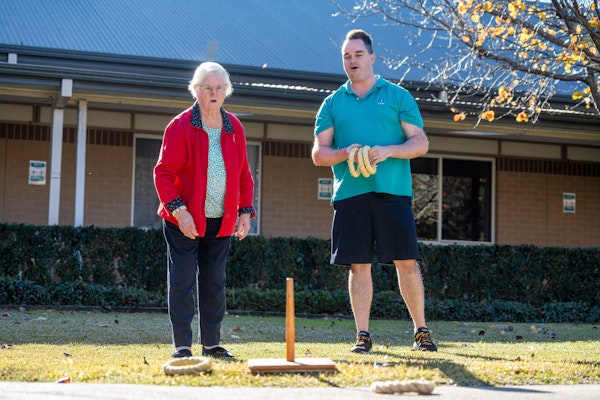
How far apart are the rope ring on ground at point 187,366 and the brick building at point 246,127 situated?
8465mm

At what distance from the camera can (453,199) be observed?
1709 centimetres

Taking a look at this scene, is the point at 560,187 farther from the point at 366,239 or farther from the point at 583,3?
the point at 366,239

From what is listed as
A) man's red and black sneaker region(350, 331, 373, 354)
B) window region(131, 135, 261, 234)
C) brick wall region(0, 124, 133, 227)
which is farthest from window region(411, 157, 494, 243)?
man's red and black sneaker region(350, 331, 373, 354)

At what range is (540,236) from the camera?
17.5 metres

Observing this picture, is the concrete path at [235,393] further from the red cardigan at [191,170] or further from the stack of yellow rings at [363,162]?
the stack of yellow rings at [363,162]

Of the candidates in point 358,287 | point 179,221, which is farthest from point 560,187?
point 179,221

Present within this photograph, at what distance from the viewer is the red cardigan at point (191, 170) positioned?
5.73 meters

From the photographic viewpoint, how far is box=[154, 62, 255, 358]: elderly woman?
18.8ft

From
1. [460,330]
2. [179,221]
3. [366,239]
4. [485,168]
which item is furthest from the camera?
[485,168]

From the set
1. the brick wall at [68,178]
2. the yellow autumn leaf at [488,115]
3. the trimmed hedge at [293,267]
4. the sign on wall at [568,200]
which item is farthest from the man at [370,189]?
the sign on wall at [568,200]

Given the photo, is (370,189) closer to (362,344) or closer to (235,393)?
(362,344)

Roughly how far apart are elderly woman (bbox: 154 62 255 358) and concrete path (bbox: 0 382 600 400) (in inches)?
46.0

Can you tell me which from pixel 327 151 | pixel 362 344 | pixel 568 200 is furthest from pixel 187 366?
pixel 568 200

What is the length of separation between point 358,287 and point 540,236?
464 inches
